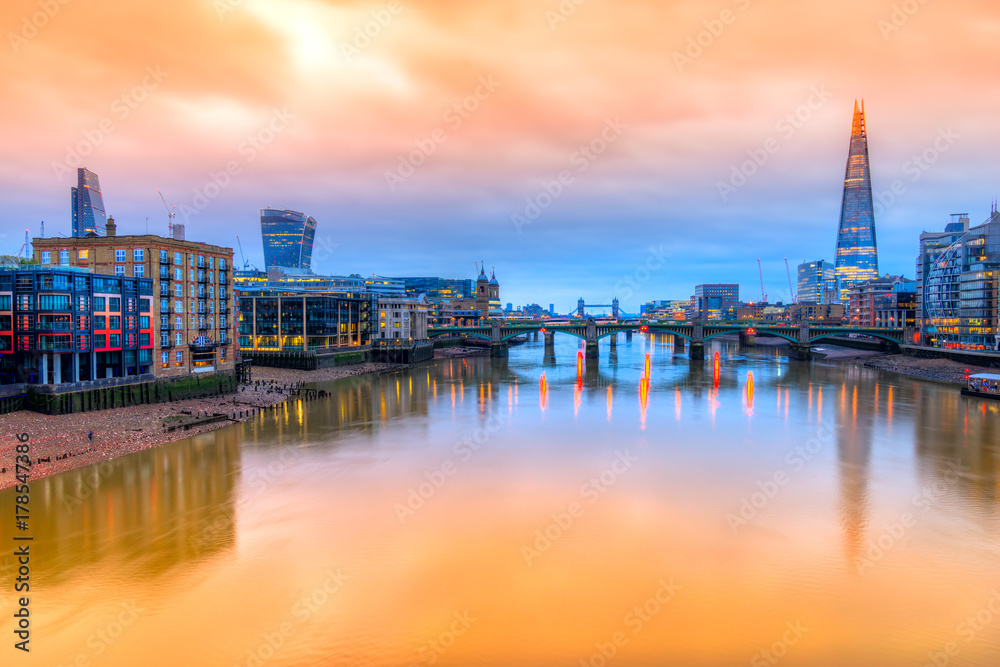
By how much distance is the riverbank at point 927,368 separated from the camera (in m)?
76.2

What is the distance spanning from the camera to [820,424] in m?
47.8

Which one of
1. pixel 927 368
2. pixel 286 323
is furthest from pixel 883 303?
pixel 286 323

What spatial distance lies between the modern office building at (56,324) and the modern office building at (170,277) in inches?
127

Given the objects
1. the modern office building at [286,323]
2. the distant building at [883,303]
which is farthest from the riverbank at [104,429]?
the distant building at [883,303]

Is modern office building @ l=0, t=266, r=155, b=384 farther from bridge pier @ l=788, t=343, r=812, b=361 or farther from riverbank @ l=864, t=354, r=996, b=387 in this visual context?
bridge pier @ l=788, t=343, r=812, b=361

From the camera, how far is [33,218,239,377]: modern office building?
52.6 metres

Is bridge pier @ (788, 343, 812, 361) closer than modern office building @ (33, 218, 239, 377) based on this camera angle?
No

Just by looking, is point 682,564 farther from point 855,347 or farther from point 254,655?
point 855,347

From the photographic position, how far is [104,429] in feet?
130

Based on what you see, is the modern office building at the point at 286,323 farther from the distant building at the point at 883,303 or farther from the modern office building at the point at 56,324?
the distant building at the point at 883,303

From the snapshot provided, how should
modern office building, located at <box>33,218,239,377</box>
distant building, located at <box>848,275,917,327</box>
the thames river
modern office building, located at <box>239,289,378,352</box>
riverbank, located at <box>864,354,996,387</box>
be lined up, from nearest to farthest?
1. the thames river
2. modern office building, located at <box>33,218,239,377</box>
3. riverbank, located at <box>864,354,996,387</box>
4. modern office building, located at <box>239,289,378,352</box>
5. distant building, located at <box>848,275,917,327</box>

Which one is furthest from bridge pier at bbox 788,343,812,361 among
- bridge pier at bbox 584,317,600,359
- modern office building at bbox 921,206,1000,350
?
bridge pier at bbox 584,317,600,359

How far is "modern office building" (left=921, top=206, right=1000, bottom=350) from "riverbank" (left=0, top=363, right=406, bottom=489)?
10678cm

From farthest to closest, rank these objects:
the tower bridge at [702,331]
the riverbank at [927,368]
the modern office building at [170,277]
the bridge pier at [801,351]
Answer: the bridge pier at [801,351], the tower bridge at [702,331], the riverbank at [927,368], the modern office building at [170,277]
